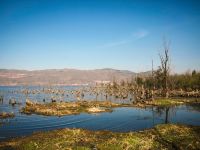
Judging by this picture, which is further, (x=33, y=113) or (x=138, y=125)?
(x=33, y=113)

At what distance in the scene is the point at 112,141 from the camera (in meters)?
27.1

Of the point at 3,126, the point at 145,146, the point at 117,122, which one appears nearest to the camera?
the point at 145,146

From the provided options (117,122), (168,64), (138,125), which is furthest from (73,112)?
(168,64)

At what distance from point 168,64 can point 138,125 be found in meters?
52.5

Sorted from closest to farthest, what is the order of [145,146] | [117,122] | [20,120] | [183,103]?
[145,146] → [117,122] → [20,120] → [183,103]

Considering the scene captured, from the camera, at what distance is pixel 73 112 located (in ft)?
188

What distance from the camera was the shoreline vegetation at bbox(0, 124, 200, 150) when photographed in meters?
25.8

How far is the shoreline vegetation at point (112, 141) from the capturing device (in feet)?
84.7

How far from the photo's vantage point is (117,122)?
45500mm

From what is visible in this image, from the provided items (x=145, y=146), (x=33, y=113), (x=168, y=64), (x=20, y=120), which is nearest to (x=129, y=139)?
(x=145, y=146)

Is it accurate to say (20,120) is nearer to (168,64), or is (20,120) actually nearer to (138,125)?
(138,125)

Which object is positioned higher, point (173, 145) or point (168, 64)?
point (168, 64)

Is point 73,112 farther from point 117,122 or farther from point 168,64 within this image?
point 168,64

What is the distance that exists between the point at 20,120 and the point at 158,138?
101 ft
